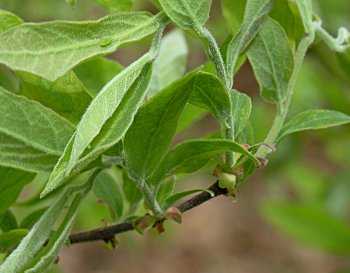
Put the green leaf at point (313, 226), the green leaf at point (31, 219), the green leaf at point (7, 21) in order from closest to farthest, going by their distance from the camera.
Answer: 1. the green leaf at point (7, 21)
2. the green leaf at point (31, 219)
3. the green leaf at point (313, 226)

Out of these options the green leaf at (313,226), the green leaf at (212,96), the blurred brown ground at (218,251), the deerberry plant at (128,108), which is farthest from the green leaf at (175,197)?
the blurred brown ground at (218,251)

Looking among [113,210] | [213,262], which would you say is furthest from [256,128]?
[213,262]

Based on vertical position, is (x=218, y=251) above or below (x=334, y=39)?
below

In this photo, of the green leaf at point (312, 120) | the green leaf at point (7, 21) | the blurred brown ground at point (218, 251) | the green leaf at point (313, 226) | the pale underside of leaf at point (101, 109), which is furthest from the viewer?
the blurred brown ground at point (218, 251)

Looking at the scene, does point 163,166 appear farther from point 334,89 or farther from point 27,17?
point 27,17

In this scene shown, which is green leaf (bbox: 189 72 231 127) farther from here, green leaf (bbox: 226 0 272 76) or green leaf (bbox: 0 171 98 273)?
green leaf (bbox: 0 171 98 273)

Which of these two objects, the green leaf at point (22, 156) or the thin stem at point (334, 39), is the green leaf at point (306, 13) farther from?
the green leaf at point (22, 156)

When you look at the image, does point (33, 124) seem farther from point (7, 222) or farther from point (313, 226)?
point (313, 226)

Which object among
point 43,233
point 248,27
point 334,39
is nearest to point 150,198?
point 43,233
